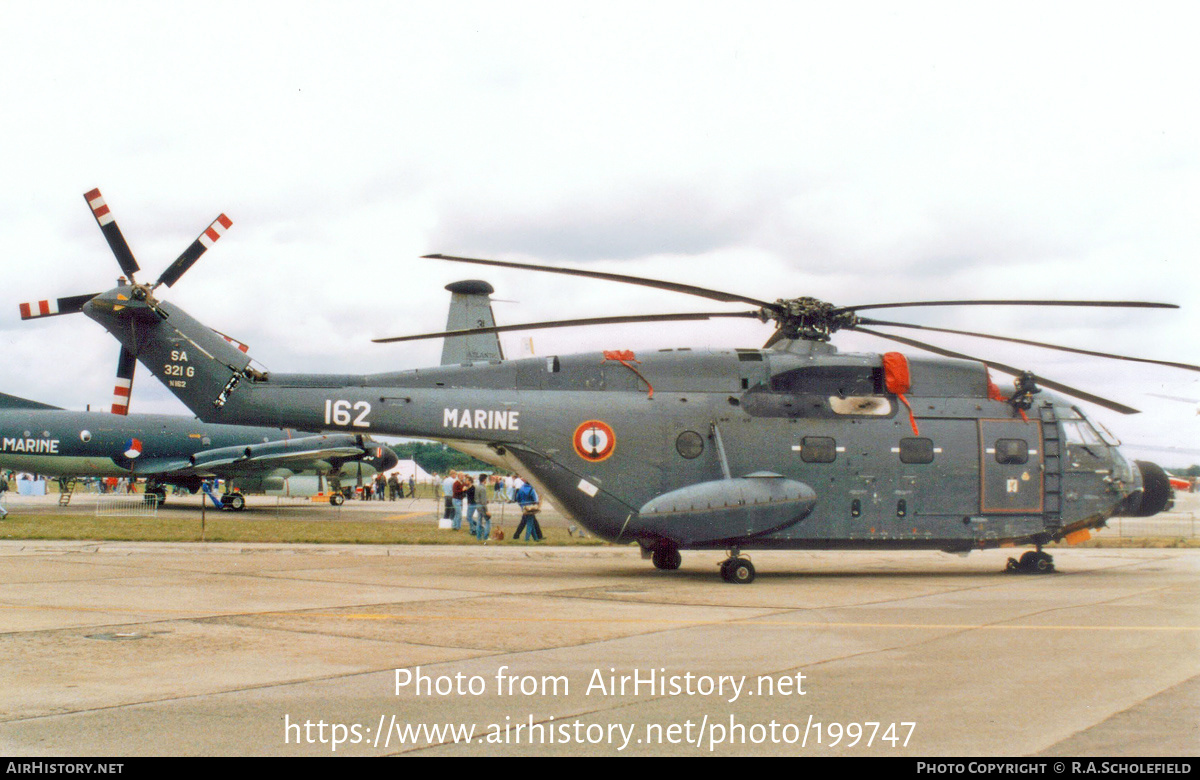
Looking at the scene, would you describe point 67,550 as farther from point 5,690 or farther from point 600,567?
point 5,690

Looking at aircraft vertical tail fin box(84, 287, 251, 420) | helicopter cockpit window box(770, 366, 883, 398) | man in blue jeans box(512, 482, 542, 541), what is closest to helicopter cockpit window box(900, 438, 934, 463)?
helicopter cockpit window box(770, 366, 883, 398)

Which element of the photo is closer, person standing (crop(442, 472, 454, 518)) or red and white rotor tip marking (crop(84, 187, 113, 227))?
red and white rotor tip marking (crop(84, 187, 113, 227))

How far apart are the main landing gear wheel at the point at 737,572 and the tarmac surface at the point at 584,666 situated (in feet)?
1.40

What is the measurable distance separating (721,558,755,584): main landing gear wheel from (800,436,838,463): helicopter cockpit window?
6.84 feet

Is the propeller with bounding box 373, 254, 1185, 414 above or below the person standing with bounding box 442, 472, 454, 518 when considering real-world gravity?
above

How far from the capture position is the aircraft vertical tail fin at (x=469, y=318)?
78.4 ft

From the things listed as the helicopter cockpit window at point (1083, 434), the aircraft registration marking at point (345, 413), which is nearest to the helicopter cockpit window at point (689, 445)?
the aircraft registration marking at point (345, 413)

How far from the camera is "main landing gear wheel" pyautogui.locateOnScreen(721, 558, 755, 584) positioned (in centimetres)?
1416

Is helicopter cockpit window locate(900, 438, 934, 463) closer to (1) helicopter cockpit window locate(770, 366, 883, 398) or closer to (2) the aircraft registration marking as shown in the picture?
(1) helicopter cockpit window locate(770, 366, 883, 398)

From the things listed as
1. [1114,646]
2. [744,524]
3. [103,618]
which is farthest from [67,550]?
[1114,646]

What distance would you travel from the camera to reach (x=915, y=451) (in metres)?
15.3

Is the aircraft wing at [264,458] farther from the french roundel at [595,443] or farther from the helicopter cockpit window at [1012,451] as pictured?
the helicopter cockpit window at [1012,451]

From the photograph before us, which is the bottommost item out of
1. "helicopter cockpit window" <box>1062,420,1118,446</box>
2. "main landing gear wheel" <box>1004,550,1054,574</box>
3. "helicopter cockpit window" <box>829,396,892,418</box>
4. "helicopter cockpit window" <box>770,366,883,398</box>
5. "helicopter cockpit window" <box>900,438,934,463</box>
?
"main landing gear wheel" <box>1004,550,1054,574</box>

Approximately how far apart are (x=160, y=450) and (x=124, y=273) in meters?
28.1
